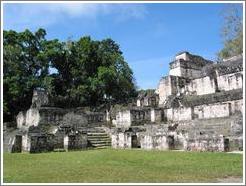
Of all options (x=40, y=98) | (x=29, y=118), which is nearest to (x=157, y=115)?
(x=29, y=118)

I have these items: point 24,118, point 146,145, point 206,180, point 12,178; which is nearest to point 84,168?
point 12,178

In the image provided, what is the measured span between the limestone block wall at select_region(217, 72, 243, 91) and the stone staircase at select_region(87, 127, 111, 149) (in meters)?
11.0

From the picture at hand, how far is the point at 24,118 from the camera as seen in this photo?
29016 millimetres

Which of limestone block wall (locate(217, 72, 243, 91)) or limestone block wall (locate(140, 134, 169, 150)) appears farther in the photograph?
limestone block wall (locate(217, 72, 243, 91))

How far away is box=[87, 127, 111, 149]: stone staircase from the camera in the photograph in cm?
2241

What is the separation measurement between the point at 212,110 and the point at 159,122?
177 inches

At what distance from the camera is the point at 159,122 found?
2730 cm

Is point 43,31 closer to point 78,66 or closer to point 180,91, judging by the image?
point 78,66

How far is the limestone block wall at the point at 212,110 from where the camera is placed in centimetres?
2328

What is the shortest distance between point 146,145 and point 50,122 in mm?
9832

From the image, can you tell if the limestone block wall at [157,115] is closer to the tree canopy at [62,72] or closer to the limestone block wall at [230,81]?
the limestone block wall at [230,81]

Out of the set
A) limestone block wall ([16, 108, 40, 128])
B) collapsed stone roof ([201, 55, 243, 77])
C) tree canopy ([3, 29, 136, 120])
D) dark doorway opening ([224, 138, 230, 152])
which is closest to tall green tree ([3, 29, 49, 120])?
tree canopy ([3, 29, 136, 120])

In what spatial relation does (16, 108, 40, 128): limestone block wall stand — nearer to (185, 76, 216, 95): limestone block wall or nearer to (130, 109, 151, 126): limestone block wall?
(130, 109, 151, 126): limestone block wall

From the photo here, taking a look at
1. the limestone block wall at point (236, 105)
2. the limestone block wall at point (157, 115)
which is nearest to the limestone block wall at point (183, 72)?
the limestone block wall at point (157, 115)
